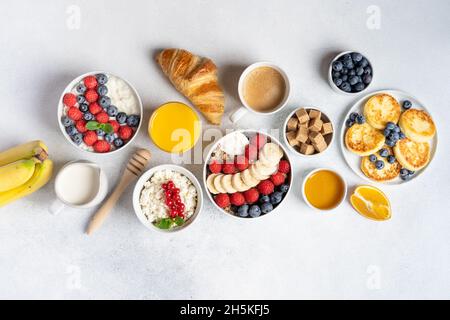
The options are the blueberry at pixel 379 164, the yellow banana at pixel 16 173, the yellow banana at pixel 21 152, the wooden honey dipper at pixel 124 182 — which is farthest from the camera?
the blueberry at pixel 379 164

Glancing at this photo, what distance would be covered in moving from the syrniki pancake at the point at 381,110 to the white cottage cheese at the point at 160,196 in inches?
35.7

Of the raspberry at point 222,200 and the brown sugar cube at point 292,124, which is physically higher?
the brown sugar cube at point 292,124

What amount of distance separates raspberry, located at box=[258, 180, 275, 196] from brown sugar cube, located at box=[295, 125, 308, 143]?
248mm

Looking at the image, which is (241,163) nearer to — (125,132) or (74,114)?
(125,132)

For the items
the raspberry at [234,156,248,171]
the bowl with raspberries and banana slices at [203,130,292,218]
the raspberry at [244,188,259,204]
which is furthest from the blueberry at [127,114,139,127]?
the raspberry at [244,188,259,204]

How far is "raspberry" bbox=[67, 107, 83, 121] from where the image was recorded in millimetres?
1826

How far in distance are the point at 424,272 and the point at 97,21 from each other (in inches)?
79.4

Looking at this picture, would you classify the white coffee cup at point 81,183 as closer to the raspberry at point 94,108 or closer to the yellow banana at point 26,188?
the yellow banana at point 26,188

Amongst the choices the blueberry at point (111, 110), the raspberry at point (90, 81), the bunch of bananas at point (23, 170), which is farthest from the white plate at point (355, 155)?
the bunch of bananas at point (23, 170)

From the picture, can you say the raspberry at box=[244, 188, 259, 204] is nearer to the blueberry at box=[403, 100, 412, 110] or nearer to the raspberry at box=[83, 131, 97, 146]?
the raspberry at box=[83, 131, 97, 146]

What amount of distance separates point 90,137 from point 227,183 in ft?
2.05

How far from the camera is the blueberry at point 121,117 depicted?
1.87m

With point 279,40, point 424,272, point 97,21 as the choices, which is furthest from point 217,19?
point 424,272

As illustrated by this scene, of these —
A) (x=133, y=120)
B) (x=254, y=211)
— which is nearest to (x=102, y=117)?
(x=133, y=120)
